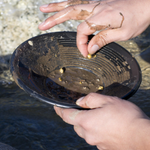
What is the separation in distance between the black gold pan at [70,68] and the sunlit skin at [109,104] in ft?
0.72

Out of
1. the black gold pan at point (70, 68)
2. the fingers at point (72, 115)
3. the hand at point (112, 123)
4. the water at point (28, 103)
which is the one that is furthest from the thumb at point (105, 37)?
the water at point (28, 103)

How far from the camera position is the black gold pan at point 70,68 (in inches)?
69.5

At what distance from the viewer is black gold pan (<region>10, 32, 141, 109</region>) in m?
1.77

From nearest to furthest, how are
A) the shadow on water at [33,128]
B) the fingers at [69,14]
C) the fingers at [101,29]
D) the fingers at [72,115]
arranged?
the fingers at [72,115] < the fingers at [101,29] < the fingers at [69,14] < the shadow on water at [33,128]

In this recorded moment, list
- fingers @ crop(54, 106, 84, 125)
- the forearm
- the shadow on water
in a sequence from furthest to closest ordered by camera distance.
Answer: the shadow on water → fingers @ crop(54, 106, 84, 125) → the forearm

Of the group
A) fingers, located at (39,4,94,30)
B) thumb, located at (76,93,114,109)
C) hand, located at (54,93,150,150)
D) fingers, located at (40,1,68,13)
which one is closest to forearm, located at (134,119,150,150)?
hand, located at (54,93,150,150)

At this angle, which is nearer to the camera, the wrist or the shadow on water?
the wrist

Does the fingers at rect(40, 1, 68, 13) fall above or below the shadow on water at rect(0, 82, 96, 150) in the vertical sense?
above

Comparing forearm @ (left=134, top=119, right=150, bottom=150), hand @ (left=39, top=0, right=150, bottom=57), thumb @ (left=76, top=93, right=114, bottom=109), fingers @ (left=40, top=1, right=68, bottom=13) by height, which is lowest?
forearm @ (left=134, top=119, right=150, bottom=150)

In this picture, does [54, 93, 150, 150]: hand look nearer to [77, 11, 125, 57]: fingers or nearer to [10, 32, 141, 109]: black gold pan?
[10, 32, 141, 109]: black gold pan

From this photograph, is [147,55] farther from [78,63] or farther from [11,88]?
[11,88]

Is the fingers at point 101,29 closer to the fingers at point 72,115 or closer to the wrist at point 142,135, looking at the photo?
the fingers at point 72,115

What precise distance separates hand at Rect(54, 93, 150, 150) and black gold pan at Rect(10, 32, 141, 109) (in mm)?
269

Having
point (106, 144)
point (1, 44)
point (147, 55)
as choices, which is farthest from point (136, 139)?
point (1, 44)
